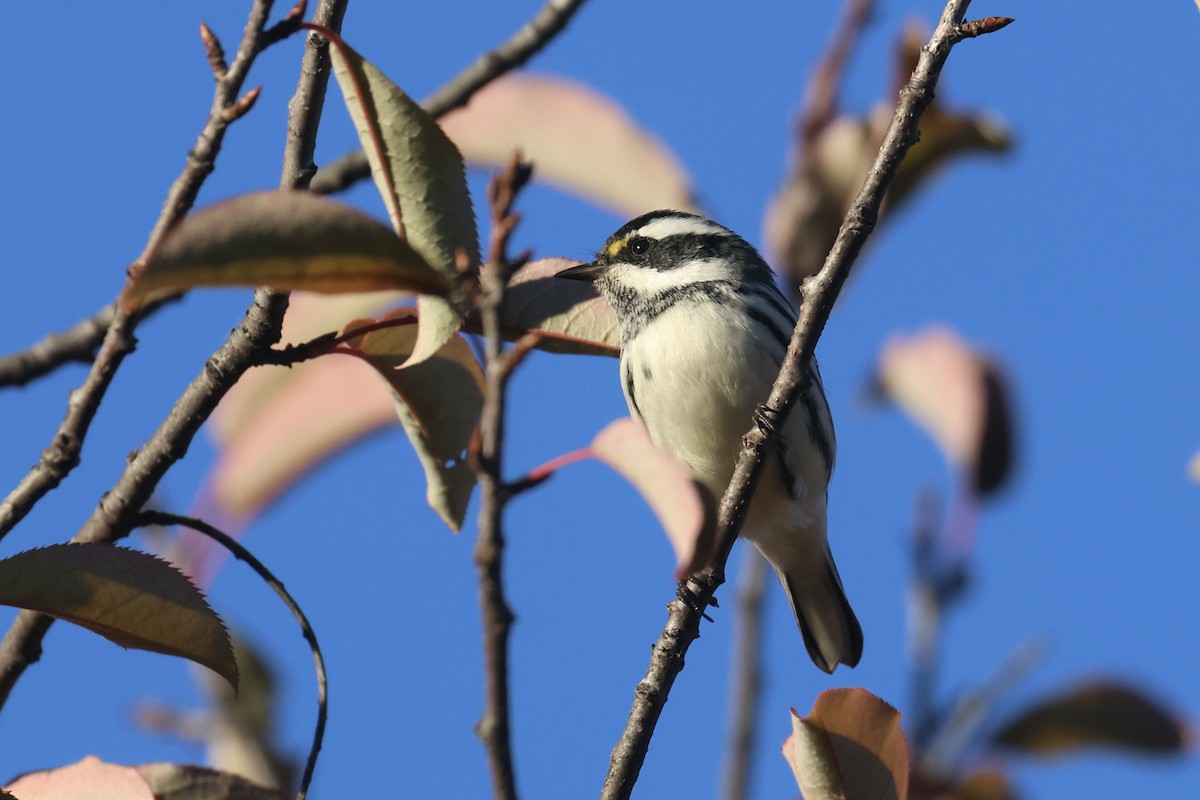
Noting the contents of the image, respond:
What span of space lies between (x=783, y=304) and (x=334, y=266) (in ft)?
8.61

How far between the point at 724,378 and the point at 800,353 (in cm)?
161

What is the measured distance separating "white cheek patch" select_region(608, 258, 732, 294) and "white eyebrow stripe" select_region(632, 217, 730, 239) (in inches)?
4.6

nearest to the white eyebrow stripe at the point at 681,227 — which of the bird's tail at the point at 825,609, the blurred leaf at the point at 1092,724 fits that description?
the bird's tail at the point at 825,609

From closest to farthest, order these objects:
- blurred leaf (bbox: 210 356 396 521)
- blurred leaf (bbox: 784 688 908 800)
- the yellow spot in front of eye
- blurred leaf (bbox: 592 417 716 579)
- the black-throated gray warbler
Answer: blurred leaf (bbox: 592 417 716 579) < blurred leaf (bbox: 784 688 908 800) < blurred leaf (bbox: 210 356 396 521) < the black-throated gray warbler < the yellow spot in front of eye

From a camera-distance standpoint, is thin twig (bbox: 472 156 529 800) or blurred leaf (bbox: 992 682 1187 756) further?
blurred leaf (bbox: 992 682 1187 756)

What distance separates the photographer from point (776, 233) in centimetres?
329

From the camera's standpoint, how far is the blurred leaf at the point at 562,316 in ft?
6.69

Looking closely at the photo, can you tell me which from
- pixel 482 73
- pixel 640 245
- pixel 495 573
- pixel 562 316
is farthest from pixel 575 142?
pixel 495 573

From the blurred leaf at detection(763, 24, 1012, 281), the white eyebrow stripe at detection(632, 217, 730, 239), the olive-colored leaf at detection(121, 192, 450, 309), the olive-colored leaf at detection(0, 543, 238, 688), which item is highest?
the white eyebrow stripe at detection(632, 217, 730, 239)

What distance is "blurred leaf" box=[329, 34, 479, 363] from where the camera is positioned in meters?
1.63

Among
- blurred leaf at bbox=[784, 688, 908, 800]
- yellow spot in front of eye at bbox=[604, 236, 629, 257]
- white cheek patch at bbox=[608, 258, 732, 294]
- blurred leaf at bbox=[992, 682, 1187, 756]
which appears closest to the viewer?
blurred leaf at bbox=[784, 688, 908, 800]

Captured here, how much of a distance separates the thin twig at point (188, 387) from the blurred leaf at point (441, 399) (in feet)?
0.63

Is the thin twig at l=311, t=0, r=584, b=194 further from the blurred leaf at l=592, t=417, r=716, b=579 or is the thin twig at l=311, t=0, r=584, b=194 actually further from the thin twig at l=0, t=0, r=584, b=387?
the blurred leaf at l=592, t=417, r=716, b=579

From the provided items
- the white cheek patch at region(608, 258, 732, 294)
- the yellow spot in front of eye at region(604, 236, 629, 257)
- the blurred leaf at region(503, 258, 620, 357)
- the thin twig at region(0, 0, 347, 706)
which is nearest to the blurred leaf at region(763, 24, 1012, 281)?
A: the white cheek patch at region(608, 258, 732, 294)
